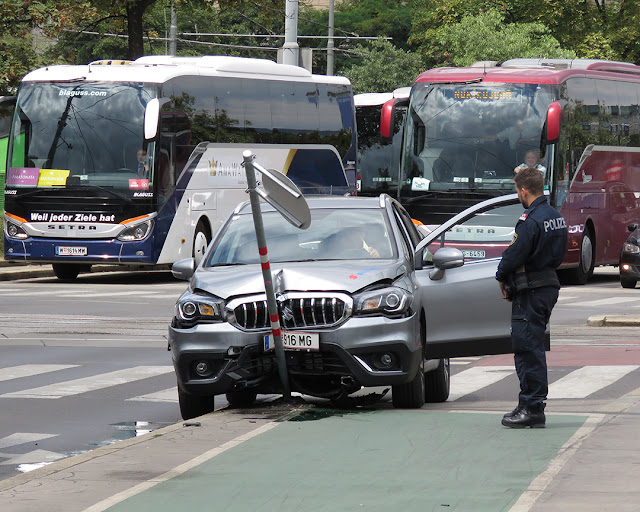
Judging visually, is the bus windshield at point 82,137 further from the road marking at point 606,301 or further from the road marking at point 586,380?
the road marking at point 586,380

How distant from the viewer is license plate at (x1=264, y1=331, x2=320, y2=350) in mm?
9297

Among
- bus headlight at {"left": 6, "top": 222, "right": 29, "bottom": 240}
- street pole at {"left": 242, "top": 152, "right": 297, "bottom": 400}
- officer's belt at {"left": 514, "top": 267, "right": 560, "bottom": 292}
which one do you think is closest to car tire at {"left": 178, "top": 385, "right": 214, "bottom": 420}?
street pole at {"left": 242, "top": 152, "right": 297, "bottom": 400}

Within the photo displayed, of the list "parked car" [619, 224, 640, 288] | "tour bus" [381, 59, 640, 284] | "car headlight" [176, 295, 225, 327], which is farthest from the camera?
"tour bus" [381, 59, 640, 284]

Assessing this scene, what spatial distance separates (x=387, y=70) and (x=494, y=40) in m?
13.8

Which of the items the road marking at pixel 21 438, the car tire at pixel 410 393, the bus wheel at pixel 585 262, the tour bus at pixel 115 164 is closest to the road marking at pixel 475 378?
the car tire at pixel 410 393

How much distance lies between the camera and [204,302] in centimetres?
945

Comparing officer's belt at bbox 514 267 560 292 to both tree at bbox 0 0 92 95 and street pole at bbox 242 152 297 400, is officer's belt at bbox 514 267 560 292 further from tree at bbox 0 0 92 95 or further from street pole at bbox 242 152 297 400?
tree at bbox 0 0 92 95

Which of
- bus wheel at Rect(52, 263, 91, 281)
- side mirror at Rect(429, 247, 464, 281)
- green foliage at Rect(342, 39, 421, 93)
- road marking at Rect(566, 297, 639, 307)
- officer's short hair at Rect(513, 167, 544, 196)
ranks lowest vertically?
bus wheel at Rect(52, 263, 91, 281)

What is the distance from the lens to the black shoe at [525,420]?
862 cm

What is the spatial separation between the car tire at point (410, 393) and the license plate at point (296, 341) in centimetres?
81

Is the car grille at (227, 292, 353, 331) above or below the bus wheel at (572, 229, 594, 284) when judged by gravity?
above

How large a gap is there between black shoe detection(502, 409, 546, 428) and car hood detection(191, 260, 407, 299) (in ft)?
4.71

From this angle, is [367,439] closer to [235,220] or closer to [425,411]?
[425,411]

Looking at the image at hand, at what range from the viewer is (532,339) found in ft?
28.3
